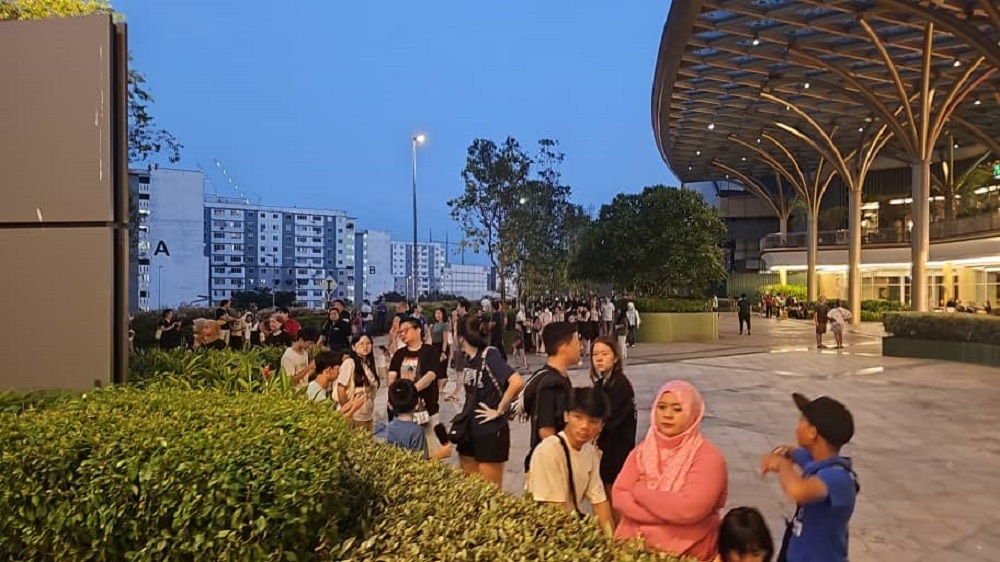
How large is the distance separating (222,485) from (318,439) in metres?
0.36

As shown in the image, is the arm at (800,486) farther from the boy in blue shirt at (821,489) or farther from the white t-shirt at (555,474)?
the white t-shirt at (555,474)

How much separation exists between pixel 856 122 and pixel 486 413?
38899 millimetres

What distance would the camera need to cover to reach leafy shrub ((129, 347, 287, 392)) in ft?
14.8

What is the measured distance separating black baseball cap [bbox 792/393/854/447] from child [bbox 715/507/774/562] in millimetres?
439

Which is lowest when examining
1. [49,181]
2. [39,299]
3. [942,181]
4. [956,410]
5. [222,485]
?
[956,410]

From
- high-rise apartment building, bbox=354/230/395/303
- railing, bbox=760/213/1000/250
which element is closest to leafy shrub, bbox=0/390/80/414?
railing, bbox=760/213/1000/250

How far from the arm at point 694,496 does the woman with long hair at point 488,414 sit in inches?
71.5

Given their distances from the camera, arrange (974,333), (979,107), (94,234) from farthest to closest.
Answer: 1. (979,107)
2. (974,333)
3. (94,234)

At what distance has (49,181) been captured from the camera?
433 cm

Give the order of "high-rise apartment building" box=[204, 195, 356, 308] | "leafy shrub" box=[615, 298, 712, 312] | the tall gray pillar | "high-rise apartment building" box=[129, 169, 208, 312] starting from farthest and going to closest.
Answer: "high-rise apartment building" box=[204, 195, 356, 308], "high-rise apartment building" box=[129, 169, 208, 312], the tall gray pillar, "leafy shrub" box=[615, 298, 712, 312]

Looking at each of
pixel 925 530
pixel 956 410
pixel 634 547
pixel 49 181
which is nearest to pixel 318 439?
pixel 634 547

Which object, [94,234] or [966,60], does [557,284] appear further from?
[94,234]

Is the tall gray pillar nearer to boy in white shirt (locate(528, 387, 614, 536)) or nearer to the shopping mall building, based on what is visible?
the shopping mall building

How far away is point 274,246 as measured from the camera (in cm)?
10219
